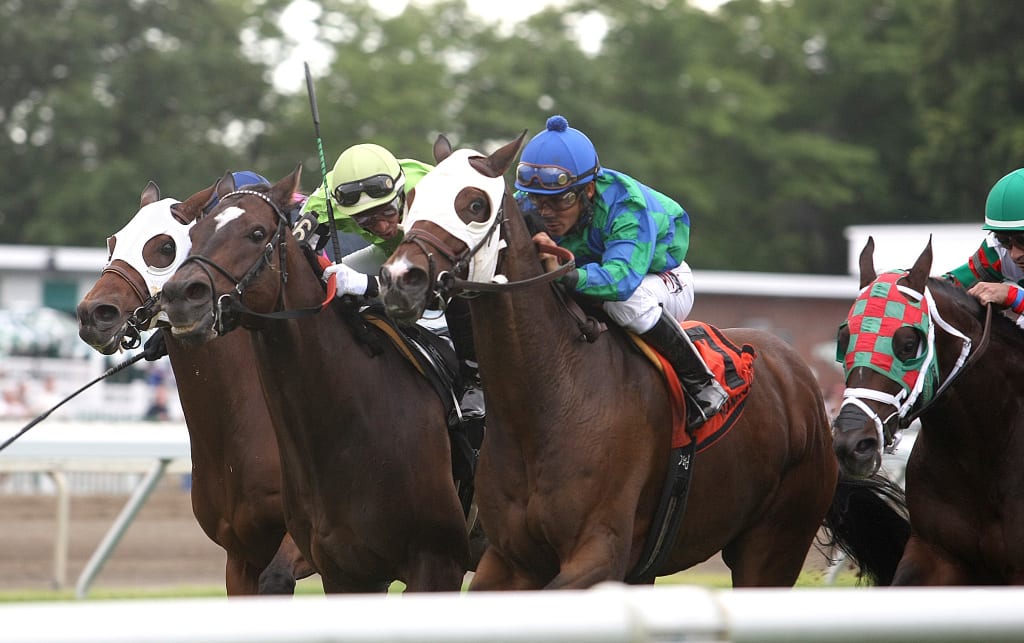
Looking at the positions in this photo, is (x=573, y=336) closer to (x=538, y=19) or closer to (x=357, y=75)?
(x=357, y=75)

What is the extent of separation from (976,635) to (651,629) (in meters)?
0.58

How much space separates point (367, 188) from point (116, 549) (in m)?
6.15

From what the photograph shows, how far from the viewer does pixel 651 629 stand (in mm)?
2020

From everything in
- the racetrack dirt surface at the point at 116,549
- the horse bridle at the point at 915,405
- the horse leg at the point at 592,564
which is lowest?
the racetrack dirt surface at the point at 116,549

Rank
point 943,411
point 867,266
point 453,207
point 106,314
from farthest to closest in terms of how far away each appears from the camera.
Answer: point 106,314 < point 867,266 < point 943,411 < point 453,207

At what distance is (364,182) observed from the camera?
16.3 ft

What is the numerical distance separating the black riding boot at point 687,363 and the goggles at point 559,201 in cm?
45

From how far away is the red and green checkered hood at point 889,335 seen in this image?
13.6ft

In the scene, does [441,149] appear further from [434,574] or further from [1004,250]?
[1004,250]

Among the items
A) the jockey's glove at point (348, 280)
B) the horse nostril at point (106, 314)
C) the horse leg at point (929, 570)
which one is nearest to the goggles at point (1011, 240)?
the horse leg at point (929, 570)

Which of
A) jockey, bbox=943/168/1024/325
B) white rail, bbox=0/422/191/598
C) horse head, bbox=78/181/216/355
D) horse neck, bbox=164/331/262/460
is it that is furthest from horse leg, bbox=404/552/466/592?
white rail, bbox=0/422/191/598

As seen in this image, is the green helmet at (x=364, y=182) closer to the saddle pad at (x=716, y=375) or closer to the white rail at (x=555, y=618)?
the saddle pad at (x=716, y=375)

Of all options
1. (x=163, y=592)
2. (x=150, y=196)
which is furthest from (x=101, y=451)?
(x=150, y=196)

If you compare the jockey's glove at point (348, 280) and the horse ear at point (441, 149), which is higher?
the horse ear at point (441, 149)
